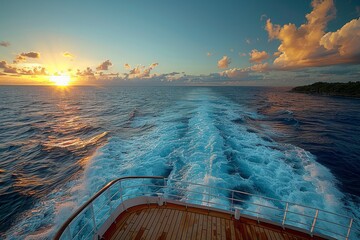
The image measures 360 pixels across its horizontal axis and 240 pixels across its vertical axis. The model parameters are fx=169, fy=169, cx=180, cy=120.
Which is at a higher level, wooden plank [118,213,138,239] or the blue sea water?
wooden plank [118,213,138,239]

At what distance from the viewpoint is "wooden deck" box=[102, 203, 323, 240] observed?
210 inches

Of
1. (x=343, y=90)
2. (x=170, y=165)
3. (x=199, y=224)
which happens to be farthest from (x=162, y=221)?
(x=343, y=90)

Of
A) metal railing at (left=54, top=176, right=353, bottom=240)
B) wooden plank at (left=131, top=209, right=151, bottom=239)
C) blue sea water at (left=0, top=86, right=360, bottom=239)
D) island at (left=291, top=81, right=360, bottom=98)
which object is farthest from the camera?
island at (left=291, top=81, right=360, bottom=98)

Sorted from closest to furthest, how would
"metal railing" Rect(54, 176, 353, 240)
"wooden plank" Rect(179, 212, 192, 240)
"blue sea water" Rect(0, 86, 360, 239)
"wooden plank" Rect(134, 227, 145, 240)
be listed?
"wooden plank" Rect(134, 227, 145, 240) → "wooden plank" Rect(179, 212, 192, 240) → "metal railing" Rect(54, 176, 353, 240) → "blue sea water" Rect(0, 86, 360, 239)

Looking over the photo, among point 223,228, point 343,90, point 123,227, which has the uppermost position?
point 123,227

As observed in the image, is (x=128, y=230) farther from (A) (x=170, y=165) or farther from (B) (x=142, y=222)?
(A) (x=170, y=165)

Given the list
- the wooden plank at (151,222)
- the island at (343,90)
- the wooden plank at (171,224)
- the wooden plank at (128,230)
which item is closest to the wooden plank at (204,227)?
the wooden plank at (171,224)

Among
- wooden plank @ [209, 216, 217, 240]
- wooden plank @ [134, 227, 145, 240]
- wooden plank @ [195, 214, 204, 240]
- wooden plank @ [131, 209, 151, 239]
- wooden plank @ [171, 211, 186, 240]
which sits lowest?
wooden plank @ [209, 216, 217, 240]

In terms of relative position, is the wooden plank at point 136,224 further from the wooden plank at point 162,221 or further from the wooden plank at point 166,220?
the wooden plank at point 166,220

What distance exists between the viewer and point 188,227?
5.61 m

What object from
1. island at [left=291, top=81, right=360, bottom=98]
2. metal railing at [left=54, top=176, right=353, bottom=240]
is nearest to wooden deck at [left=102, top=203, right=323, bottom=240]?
metal railing at [left=54, top=176, right=353, bottom=240]

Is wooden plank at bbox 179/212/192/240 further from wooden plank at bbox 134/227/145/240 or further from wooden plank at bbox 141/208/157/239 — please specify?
wooden plank at bbox 134/227/145/240

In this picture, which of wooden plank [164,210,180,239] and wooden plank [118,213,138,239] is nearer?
wooden plank [118,213,138,239]

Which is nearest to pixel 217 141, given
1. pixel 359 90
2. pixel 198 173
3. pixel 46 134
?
pixel 198 173
